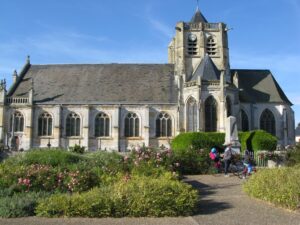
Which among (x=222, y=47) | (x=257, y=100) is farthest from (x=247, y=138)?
(x=222, y=47)

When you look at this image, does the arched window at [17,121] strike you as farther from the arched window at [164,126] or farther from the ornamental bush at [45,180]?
the ornamental bush at [45,180]

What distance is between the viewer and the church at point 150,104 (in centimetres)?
3359

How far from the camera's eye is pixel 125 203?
859 cm

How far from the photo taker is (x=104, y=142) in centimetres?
3491

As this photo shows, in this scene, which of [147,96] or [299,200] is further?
[147,96]

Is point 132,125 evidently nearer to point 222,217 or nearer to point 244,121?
point 244,121

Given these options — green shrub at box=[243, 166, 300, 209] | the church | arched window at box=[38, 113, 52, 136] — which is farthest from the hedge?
green shrub at box=[243, 166, 300, 209]

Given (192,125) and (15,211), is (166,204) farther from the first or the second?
(192,125)

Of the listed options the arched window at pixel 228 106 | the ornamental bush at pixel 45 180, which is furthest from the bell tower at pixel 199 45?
the ornamental bush at pixel 45 180

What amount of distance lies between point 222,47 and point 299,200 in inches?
1191

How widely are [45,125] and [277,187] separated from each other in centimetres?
2885

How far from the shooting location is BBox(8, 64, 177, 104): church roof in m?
36.0

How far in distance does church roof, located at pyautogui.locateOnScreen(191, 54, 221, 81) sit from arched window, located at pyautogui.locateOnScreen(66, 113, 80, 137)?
11.5 meters

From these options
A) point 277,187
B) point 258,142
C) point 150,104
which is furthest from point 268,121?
point 277,187
